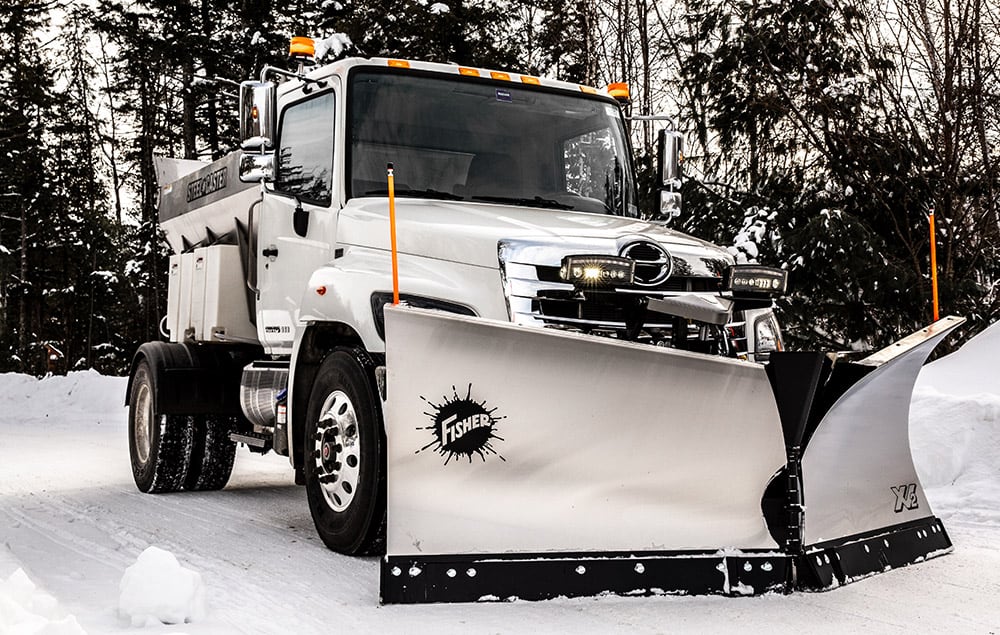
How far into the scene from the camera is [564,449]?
14.4 ft

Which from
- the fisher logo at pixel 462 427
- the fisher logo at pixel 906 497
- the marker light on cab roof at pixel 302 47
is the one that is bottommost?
the fisher logo at pixel 906 497

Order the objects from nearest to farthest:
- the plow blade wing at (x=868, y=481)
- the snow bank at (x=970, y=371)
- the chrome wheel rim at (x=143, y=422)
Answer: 1. the plow blade wing at (x=868, y=481)
2. the chrome wheel rim at (x=143, y=422)
3. the snow bank at (x=970, y=371)

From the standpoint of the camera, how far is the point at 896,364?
4855 mm

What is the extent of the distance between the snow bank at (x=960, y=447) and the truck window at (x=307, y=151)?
401cm

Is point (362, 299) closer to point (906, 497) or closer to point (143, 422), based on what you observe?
point (906, 497)

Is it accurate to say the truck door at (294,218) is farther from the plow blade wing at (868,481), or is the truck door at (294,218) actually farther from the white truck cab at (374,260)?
the plow blade wing at (868,481)

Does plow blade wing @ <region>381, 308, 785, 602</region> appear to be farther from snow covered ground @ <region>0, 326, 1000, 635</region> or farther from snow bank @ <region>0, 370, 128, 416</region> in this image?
snow bank @ <region>0, 370, 128, 416</region>

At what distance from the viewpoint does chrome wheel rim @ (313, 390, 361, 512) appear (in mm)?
5242

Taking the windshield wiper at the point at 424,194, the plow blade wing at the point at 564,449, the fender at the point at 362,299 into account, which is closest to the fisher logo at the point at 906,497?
the plow blade wing at the point at 564,449

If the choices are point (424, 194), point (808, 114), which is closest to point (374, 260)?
point (424, 194)

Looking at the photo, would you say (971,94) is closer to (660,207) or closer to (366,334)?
(660,207)

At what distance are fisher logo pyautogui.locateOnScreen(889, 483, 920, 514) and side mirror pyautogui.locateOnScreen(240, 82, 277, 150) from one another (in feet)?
12.1

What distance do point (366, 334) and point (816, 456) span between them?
208 centimetres

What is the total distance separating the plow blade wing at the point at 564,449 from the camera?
4.33 meters
